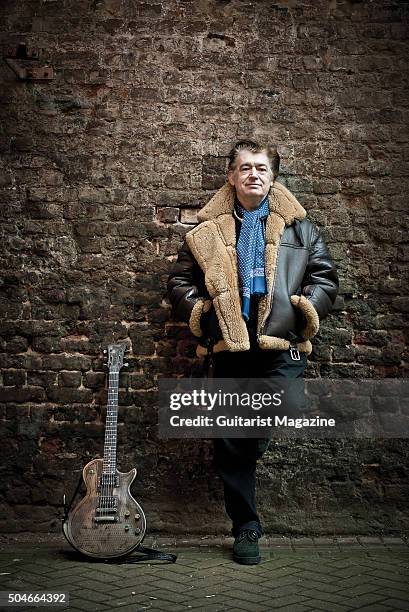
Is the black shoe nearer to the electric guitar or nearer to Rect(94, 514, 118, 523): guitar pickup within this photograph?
the electric guitar

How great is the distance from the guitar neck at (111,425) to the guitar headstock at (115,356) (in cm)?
3

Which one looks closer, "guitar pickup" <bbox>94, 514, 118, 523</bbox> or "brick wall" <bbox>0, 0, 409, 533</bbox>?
"guitar pickup" <bbox>94, 514, 118, 523</bbox>

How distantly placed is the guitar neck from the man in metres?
0.57

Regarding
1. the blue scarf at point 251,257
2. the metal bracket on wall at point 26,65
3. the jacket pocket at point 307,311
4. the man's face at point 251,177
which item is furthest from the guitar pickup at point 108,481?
the metal bracket on wall at point 26,65

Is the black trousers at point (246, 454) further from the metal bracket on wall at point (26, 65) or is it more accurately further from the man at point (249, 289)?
the metal bracket on wall at point (26, 65)

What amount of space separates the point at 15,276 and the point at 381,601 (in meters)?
3.01

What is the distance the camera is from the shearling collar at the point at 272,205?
183 inches

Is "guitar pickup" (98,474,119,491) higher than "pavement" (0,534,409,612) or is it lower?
higher

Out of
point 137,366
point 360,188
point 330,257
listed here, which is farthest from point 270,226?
point 137,366

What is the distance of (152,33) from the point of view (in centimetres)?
515

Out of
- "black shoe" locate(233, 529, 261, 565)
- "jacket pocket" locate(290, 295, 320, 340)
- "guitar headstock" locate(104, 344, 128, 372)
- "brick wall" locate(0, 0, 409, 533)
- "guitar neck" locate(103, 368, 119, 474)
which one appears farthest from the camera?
"brick wall" locate(0, 0, 409, 533)

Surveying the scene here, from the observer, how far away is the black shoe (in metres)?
4.29

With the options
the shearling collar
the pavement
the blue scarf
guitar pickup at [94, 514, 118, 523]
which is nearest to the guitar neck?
guitar pickup at [94, 514, 118, 523]

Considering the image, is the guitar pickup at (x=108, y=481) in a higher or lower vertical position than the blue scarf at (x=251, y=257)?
lower
